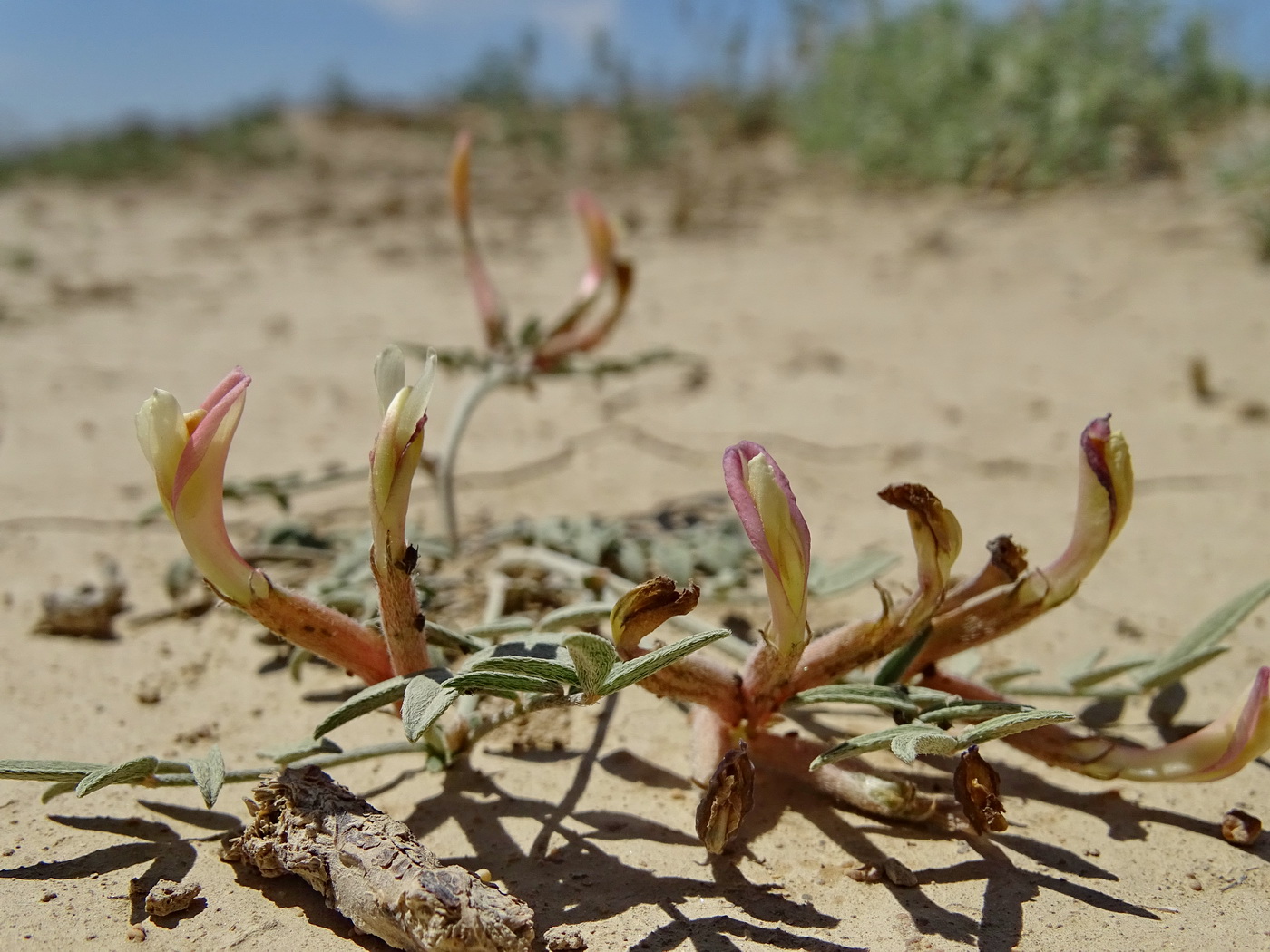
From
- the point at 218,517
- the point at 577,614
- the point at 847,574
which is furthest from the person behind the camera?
the point at 847,574

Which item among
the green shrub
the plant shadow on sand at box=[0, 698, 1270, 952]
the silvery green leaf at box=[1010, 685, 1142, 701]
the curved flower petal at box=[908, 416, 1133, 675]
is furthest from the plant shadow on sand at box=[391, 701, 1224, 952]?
the green shrub

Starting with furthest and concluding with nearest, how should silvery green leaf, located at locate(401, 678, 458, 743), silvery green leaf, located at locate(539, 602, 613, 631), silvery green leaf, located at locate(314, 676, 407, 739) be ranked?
silvery green leaf, located at locate(539, 602, 613, 631) → silvery green leaf, located at locate(314, 676, 407, 739) → silvery green leaf, located at locate(401, 678, 458, 743)

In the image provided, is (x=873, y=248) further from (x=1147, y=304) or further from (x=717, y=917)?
(x=717, y=917)

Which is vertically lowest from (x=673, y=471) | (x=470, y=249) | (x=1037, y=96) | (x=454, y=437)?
(x=673, y=471)

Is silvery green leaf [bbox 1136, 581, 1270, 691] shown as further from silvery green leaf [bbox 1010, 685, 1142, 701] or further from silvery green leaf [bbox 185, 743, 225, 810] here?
silvery green leaf [bbox 185, 743, 225, 810]

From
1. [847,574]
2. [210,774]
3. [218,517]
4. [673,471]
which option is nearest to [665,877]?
[210,774]

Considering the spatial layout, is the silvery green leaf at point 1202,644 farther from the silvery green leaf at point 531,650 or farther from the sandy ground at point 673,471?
the silvery green leaf at point 531,650

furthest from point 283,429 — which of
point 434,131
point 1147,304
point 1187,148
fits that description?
point 434,131

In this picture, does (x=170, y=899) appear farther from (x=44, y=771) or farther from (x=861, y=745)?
(x=861, y=745)
